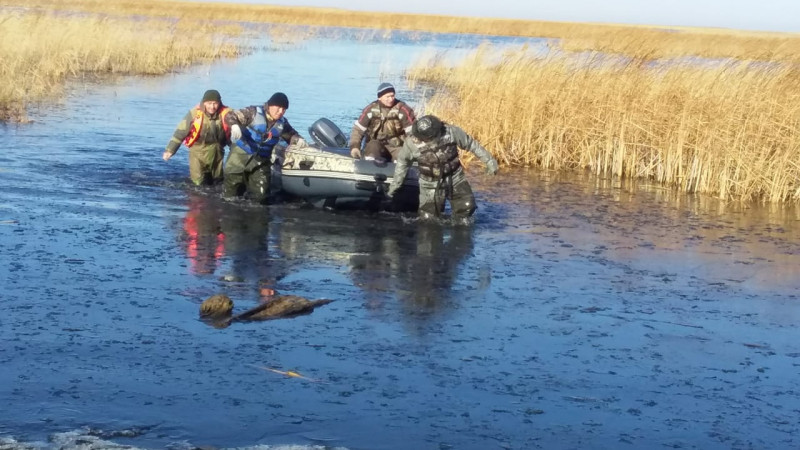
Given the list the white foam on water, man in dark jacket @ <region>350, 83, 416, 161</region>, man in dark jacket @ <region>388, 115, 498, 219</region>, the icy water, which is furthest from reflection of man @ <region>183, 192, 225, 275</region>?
the white foam on water

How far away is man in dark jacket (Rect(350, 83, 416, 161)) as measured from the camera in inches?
428

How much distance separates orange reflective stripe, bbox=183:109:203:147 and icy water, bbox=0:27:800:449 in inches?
23.6

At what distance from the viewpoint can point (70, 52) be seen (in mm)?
23047

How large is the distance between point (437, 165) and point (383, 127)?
3.72ft

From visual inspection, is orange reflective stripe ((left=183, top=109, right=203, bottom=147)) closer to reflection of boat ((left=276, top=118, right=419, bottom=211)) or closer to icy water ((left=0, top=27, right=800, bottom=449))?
icy water ((left=0, top=27, right=800, bottom=449))

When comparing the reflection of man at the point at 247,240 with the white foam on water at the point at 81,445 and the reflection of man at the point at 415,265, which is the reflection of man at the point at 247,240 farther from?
the white foam on water at the point at 81,445

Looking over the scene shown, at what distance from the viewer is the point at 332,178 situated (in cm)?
1065

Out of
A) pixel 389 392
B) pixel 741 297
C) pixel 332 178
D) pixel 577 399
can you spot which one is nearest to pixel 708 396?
pixel 577 399

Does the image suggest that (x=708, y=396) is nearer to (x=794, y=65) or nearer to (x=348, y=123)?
(x=794, y=65)

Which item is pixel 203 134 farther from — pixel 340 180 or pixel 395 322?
pixel 395 322

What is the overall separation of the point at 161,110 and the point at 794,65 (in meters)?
10.6

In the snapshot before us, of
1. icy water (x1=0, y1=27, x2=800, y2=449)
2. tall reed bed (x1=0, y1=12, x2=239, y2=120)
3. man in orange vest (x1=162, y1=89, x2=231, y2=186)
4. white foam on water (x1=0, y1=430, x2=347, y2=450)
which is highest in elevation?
tall reed bed (x1=0, y1=12, x2=239, y2=120)

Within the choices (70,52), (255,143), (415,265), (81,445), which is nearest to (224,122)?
(255,143)

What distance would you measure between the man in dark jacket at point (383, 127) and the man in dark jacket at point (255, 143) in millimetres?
635
